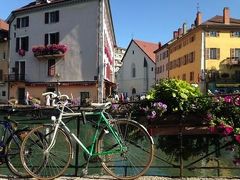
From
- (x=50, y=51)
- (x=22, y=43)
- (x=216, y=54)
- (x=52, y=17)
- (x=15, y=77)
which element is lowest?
(x=15, y=77)

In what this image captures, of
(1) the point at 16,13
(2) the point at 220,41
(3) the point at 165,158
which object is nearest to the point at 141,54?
(2) the point at 220,41

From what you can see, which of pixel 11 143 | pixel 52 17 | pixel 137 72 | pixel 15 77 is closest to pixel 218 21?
pixel 52 17

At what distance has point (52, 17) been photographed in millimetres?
45938

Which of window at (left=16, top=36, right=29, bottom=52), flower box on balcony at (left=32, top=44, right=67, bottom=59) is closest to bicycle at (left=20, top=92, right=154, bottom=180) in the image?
flower box on balcony at (left=32, top=44, right=67, bottom=59)

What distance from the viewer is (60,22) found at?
4547 centimetres

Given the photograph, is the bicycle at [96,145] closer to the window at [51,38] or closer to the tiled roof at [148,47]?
the window at [51,38]

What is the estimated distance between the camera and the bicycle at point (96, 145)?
541 cm

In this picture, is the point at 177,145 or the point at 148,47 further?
the point at 148,47

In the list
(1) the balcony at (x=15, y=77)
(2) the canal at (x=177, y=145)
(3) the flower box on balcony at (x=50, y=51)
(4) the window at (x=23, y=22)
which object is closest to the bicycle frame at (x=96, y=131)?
(2) the canal at (x=177, y=145)

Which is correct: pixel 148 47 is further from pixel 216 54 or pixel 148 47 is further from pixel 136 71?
pixel 216 54

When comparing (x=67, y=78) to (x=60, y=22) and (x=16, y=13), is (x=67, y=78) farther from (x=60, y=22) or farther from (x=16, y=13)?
(x=16, y=13)

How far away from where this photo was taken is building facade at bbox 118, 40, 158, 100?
86.2m

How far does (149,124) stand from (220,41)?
169 feet

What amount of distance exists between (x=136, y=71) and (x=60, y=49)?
43.3 meters
